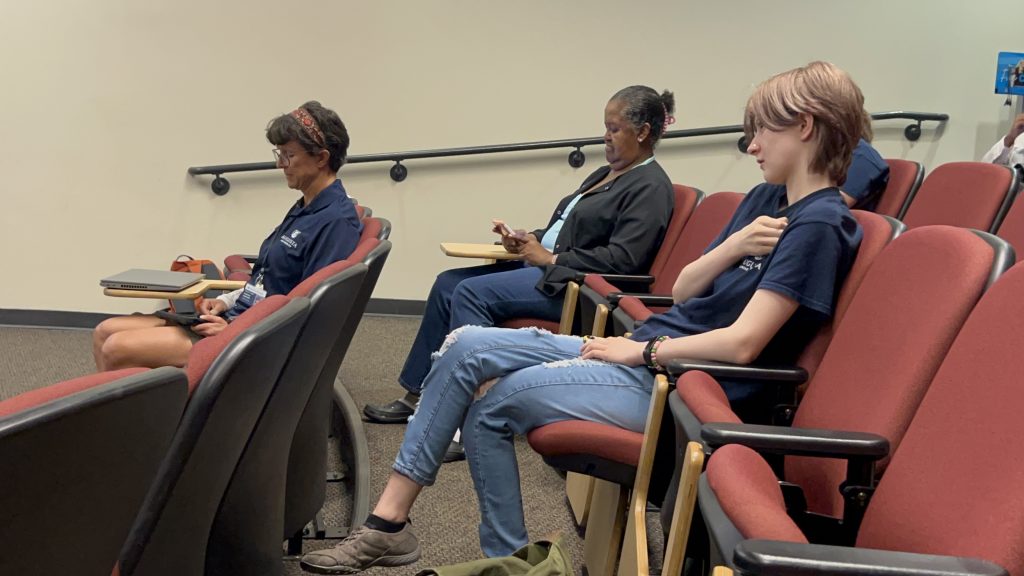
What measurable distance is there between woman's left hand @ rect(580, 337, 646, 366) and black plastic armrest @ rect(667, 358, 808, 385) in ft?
0.64

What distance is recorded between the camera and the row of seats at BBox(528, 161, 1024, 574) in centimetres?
125

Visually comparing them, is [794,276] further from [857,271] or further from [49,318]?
[49,318]

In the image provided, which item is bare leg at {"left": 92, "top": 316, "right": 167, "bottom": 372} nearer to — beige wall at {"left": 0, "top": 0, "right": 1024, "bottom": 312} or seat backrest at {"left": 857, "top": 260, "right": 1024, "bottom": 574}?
beige wall at {"left": 0, "top": 0, "right": 1024, "bottom": 312}

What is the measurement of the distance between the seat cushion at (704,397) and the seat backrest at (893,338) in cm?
16

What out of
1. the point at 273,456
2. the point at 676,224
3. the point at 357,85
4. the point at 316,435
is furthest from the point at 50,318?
the point at 273,456

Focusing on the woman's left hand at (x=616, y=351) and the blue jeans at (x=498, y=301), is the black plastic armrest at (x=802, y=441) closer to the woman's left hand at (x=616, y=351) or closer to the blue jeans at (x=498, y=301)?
the woman's left hand at (x=616, y=351)

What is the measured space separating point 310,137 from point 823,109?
5.30 ft

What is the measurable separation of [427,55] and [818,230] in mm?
3297

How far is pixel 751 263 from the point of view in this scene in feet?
5.90

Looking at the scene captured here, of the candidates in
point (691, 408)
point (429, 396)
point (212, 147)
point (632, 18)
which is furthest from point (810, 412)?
point (212, 147)

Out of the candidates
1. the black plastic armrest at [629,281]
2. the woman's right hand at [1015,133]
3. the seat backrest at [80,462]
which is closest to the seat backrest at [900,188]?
the black plastic armrest at [629,281]

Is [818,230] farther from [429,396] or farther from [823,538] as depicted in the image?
[429,396]

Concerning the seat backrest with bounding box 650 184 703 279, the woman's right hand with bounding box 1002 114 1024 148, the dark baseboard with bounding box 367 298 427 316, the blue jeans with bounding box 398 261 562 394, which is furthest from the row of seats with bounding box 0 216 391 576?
the dark baseboard with bounding box 367 298 427 316

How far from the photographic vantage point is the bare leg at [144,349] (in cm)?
248
